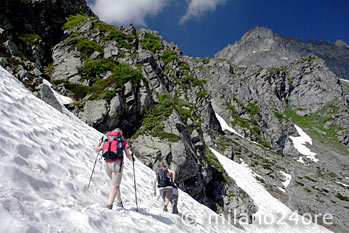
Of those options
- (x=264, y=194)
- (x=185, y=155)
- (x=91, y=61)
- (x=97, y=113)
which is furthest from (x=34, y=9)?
(x=264, y=194)

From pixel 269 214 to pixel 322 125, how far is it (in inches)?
4307

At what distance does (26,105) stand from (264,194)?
35106mm

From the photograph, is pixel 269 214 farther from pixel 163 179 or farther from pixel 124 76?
pixel 124 76

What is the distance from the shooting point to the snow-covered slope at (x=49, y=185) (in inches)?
136

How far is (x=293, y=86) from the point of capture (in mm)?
132375

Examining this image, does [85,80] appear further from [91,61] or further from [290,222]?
[290,222]

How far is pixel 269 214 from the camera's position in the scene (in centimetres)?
2723

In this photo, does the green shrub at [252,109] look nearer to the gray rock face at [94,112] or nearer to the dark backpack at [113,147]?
the gray rock face at [94,112]

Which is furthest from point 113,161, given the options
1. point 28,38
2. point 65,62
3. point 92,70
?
point 28,38

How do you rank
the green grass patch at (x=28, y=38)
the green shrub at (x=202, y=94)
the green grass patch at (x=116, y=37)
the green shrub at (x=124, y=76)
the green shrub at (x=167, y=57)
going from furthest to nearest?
the green shrub at (x=167, y=57) < the green shrub at (x=202, y=94) < the green grass patch at (x=116, y=37) < the green grass patch at (x=28, y=38) < the green shrub at (x=124, y=76)

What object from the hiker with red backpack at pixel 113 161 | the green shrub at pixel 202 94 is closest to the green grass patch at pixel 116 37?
the hiker with red backpack at pixel 113 161

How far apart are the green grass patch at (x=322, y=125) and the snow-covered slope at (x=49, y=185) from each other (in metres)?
117

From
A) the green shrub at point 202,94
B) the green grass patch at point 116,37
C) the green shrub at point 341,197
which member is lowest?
the green shrub at point 341,197

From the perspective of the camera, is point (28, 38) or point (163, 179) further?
point (28, 38)
